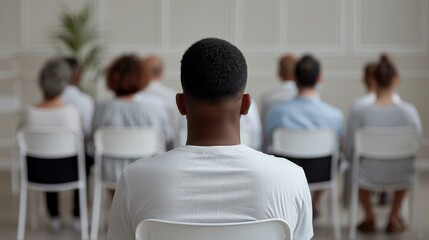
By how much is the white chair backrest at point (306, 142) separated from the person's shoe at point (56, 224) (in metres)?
1.68

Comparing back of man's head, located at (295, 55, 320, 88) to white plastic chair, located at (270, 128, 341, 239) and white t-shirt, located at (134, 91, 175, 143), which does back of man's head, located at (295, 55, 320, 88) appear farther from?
white t-shirt, located at (134, 91, 175, 143)

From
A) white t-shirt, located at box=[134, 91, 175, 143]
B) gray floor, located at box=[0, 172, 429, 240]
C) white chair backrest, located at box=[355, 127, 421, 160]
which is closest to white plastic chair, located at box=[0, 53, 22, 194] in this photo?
gray floor, located at box=[0, 172, 429, 240]

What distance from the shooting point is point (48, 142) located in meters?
5.32

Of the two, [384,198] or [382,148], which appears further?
[384,198]

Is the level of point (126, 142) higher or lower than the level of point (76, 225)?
higher

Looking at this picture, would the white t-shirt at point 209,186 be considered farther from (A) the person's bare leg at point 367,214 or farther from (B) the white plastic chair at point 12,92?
(B) the white plastic chair at point 12,92

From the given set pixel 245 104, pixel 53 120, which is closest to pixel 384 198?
pixel 53 120

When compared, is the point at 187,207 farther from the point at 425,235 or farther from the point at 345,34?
the point at 345,34

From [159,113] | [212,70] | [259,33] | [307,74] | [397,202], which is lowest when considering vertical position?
[397,202]

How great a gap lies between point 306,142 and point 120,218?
3.45 m

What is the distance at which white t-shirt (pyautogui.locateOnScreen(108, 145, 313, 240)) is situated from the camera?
6.17 feet

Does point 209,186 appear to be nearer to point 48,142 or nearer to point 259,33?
point 48,142

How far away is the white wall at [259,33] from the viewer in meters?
9.18

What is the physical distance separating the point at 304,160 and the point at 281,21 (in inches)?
165
